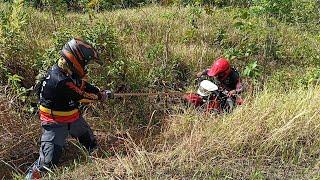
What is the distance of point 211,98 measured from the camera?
17.5ft

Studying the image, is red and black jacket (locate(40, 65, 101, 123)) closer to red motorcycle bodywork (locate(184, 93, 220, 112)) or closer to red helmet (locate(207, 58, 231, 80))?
red motorcycle bodywork (locate(184, 93, 220, 112))

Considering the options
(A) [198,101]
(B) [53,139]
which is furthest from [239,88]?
(B) [53,139]

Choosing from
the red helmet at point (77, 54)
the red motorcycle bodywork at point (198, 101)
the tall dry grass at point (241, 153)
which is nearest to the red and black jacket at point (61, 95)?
the red helmet at point (77, 54)

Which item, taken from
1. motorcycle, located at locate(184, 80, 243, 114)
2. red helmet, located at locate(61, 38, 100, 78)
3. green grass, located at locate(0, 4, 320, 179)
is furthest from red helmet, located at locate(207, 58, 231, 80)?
red helmet, located at locate(61, 38, 100, 78)

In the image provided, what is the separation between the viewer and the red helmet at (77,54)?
407 cm

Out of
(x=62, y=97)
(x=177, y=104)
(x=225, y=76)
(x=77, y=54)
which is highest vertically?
(x=77, y=54)

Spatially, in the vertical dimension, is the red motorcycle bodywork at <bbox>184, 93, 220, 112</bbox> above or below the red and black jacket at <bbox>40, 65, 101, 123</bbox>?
below

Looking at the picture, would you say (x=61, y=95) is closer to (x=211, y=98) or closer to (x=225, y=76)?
(x=211, y=98)

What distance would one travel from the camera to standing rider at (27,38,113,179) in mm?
4082

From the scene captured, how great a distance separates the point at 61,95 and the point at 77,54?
420 mm

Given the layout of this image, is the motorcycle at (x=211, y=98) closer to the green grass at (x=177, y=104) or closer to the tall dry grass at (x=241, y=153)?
the green grass at (x=177, y=104)

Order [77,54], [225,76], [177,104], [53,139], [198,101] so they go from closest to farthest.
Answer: [77,54], [53,139], [198,101], [177,104], [225,76]

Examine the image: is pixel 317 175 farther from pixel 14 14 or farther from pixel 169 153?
pixel 14 14

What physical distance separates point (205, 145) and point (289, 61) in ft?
15.1
